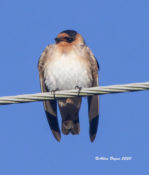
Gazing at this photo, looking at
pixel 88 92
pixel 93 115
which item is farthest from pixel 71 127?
pixel 88 92

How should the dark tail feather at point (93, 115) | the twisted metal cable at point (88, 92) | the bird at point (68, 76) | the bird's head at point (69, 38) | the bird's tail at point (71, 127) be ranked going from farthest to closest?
the bird's head at point (69, 38) → the bird's tail at point (71, 127) → the bird at point (68, 76) → the dark tail feather at point (93, 115) → the twisted metal cable at point (88, 92)

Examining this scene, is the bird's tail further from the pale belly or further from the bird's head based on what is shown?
the bird's head

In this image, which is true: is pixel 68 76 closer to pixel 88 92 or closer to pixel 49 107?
pixel 49 107

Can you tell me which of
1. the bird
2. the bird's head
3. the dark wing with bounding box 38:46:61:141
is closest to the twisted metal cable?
the bird

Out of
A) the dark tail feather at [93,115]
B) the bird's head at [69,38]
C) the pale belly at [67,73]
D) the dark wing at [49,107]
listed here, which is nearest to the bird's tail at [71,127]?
the dark wing at [49,107]

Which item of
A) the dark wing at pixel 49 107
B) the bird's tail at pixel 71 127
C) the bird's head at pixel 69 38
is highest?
the bird's head at pixel 69 38

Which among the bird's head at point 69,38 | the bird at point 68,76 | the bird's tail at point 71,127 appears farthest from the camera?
the bird's head at point 69,38

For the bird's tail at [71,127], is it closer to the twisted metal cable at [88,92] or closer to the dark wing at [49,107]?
the dark wing at [49,107]
